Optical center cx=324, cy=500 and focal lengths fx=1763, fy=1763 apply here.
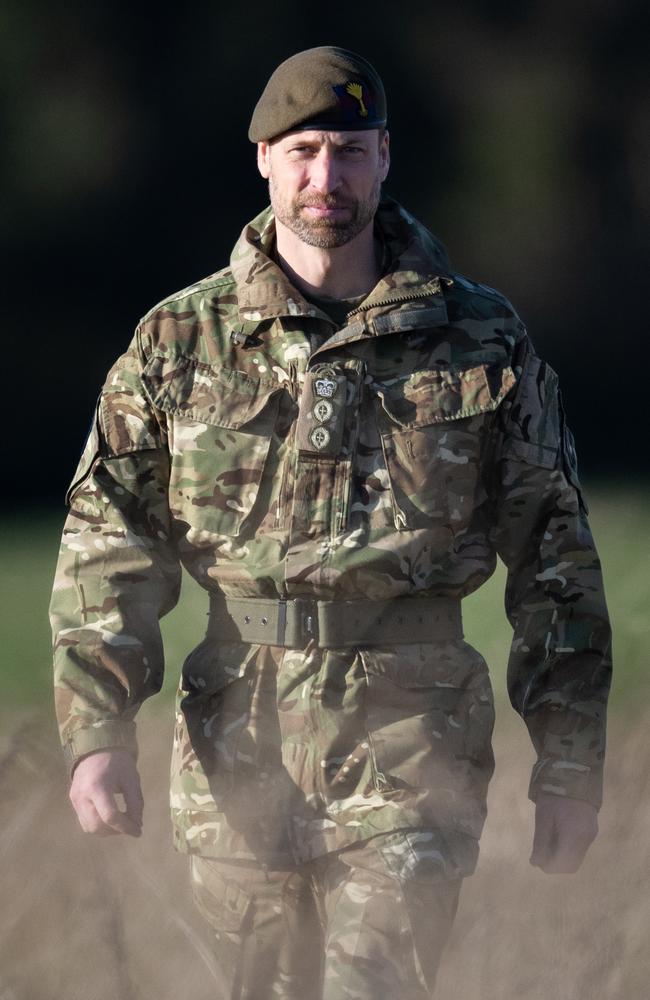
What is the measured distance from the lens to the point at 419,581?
251 cm

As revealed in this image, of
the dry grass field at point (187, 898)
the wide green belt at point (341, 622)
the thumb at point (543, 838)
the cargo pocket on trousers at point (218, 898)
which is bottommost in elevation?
the dry grass field at point (187, 898)

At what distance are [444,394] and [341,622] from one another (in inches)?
14.7

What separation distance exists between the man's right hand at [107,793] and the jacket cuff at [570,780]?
22.2 inches

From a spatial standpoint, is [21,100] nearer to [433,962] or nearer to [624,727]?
[624,727]

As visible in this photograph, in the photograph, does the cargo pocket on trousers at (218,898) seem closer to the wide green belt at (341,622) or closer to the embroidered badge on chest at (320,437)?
the wide green belt at (341,622)

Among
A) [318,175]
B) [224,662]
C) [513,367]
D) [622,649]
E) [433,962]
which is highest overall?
[318,175]

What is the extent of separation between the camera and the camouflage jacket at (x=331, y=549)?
2.50 metres

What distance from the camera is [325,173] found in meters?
2.58

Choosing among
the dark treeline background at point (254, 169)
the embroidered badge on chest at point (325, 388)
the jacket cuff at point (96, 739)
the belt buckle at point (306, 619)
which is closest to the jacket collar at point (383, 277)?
the embroidered badge on chest at point (325, 388)

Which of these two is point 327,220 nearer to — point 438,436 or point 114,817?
point 438,436

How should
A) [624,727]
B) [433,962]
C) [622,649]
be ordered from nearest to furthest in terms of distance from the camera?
[433,962] → [624,727] → [622,649]

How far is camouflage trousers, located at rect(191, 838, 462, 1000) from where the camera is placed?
2.40 meters

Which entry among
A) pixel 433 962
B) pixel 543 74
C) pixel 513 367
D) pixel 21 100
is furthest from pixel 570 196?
pixel 433 962

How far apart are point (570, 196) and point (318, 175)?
13.8 feet
